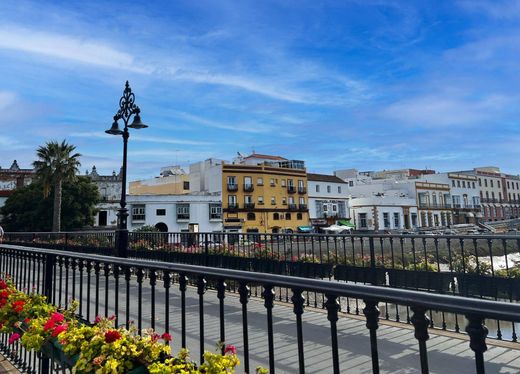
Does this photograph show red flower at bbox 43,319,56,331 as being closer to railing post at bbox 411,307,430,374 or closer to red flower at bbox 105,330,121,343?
red flower at bbox 105,330,121,343

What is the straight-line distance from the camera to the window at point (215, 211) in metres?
52.4

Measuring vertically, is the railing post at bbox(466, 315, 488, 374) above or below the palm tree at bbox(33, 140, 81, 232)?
below

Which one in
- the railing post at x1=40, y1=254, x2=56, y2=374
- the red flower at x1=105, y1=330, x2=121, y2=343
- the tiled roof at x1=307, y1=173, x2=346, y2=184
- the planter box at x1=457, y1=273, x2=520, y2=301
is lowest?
the planter box at x1=457, y1=273, x2=520, y2=301

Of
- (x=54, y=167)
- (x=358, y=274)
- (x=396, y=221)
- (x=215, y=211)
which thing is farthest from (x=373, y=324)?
(x=396, y=221)

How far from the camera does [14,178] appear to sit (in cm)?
5659

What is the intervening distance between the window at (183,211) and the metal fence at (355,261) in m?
35.2

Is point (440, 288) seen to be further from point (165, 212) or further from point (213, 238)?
point (165, 212)

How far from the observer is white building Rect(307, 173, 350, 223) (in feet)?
198

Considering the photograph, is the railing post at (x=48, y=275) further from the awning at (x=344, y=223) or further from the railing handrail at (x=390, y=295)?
the awning at (x=344, y=223)

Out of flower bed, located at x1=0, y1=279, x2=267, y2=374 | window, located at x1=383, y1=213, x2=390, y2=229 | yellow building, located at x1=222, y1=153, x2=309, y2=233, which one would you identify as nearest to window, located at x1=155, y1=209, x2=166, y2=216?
yellow building, located at x1=222, y1=153, x2=309, y2=233

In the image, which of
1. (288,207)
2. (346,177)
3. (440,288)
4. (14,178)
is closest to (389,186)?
(346,177)

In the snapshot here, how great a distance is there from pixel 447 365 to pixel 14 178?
65.6 metres

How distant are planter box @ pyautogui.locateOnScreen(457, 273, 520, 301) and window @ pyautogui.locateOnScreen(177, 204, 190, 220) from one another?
1880 inches

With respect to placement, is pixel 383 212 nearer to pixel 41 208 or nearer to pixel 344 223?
pixel 344 223
